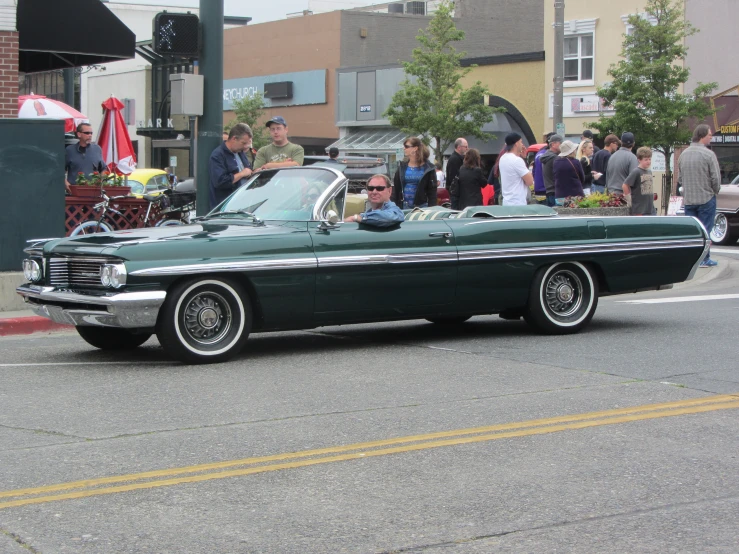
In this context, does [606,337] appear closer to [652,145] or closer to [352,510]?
[352,510]

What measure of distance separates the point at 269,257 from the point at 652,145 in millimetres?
24009

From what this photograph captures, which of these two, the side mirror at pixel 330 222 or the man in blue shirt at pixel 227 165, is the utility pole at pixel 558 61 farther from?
the side mirror at pixel 330 222

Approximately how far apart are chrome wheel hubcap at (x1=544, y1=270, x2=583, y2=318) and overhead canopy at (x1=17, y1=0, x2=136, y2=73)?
8.99m

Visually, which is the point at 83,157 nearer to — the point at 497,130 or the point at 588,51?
the point at 588,51

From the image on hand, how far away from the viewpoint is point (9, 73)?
46.5 ft

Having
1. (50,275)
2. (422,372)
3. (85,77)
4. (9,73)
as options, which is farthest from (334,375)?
(85,77)

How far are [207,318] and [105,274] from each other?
32.3 inches

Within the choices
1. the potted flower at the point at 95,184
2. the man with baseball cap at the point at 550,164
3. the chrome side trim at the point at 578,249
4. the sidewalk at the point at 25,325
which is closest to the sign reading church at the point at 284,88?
the man with baseball cap at the point at 550,164

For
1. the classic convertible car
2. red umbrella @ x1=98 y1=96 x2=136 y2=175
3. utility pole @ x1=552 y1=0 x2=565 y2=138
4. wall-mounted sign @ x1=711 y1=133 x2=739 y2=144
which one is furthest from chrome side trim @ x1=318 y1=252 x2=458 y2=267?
wall-mounted sign @ x1=711 y1=133 x2=739 y2=144

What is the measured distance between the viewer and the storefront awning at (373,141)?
50.0 m

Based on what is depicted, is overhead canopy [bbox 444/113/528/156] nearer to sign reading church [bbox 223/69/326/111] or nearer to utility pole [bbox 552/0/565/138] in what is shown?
sign reading church [bbox 223/69/326/111]

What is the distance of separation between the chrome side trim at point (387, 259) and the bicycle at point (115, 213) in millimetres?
4003

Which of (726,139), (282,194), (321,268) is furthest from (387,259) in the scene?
(726,139)

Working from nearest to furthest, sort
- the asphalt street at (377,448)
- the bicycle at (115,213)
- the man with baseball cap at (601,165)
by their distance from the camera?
the asphalt street at (377,448) < the bicycle at (115,213) < the man with baseball cap at (601,165)
